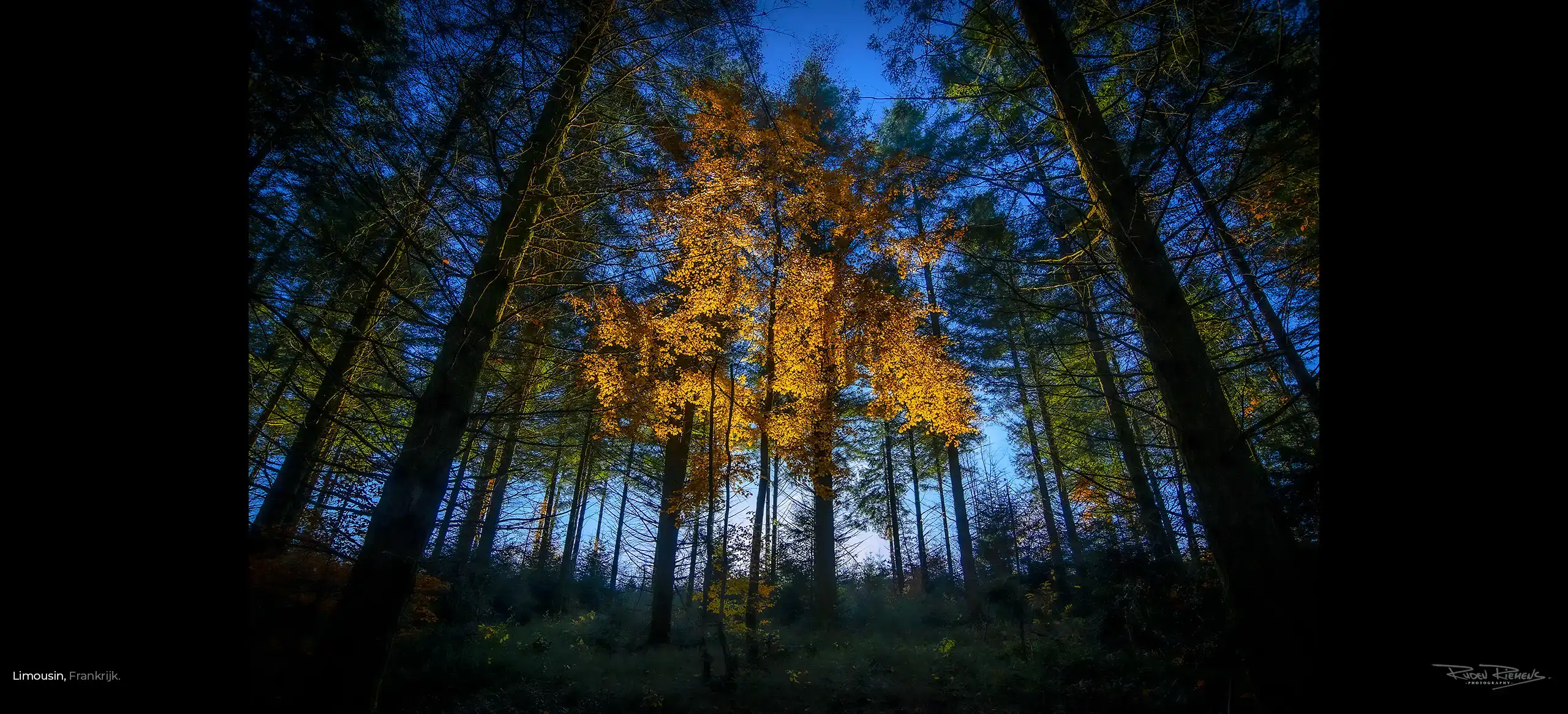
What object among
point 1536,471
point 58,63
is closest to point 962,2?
point 1536,471

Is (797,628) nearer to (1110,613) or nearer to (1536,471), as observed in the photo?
(1110,613)

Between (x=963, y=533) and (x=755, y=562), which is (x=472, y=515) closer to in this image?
(x=755, y=562)

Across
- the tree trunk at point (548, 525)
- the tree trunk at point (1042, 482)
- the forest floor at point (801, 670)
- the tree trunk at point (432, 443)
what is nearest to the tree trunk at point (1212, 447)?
the tree trunk at point (432, 443)

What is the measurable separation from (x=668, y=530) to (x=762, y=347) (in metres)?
5.17

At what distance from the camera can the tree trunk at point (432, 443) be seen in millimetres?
2438

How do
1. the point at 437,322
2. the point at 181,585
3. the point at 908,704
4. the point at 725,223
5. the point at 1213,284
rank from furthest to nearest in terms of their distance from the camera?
the point at 725,223
the point at 908,704
the point at 1213,284
the point at 437,322
the point at 181,585

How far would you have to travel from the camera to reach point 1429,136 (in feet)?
3.04

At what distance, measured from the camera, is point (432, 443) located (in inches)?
110

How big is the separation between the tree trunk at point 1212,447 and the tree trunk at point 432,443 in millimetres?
3107

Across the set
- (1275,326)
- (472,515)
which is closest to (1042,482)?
(1275,326)

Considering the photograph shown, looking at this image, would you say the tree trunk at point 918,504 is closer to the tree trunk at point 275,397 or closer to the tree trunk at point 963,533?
the tree trunk at point 963,533

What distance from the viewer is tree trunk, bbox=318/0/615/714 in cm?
244

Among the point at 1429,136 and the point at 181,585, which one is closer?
the point at 1429,136

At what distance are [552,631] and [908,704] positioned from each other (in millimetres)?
8947
